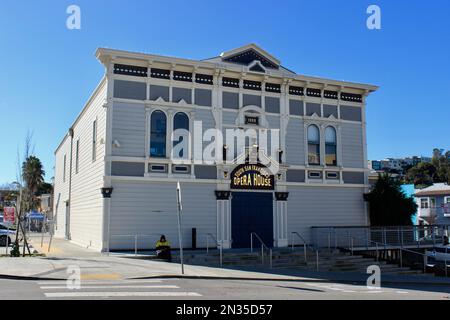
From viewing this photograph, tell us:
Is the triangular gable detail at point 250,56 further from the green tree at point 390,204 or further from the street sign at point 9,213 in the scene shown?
the street sign at point 9,213

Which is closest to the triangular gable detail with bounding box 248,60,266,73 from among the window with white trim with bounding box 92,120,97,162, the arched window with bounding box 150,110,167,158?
the arched window with bounding box 150,110,167,158

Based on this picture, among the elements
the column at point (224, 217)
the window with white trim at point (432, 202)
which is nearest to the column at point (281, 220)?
the column at point (224, 217)

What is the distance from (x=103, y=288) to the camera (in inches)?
460

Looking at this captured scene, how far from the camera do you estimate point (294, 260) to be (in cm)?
2044

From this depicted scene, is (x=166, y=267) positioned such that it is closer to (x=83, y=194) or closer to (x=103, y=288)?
(x=103, y=288)

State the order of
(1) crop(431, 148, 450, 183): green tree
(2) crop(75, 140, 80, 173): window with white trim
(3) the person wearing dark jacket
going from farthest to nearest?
(1) crop(431, 148, 450, 183): green tree
(2) crop(75, 140, 80, 173): window with white trim
(3) the person wearing dark jacket

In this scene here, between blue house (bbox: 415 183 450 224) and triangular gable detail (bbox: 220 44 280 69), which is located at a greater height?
triangular gable detail (bbox: 220 44 280 69)

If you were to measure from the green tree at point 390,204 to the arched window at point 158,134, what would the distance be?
461 inches

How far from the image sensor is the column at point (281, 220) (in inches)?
936

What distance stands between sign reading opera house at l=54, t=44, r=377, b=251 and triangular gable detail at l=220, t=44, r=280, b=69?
53 millimetres

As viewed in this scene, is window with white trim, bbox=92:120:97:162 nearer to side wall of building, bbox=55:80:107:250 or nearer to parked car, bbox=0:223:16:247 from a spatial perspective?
side wall of building, bbox=55:80:107:250

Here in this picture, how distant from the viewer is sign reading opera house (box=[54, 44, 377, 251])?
70.0 feet
